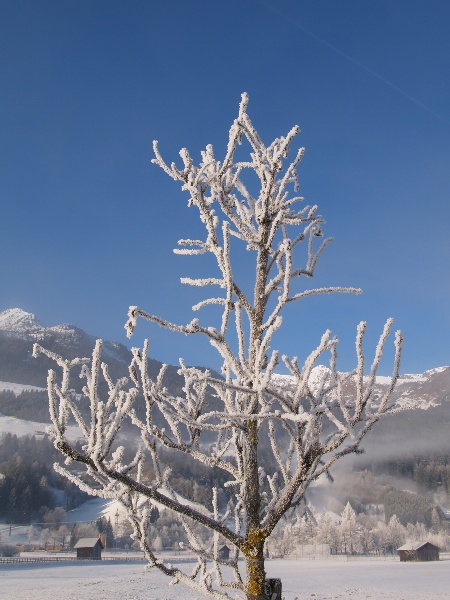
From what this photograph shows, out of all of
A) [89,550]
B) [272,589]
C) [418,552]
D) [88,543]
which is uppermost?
[272,589]

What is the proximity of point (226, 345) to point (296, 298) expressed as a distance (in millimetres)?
861

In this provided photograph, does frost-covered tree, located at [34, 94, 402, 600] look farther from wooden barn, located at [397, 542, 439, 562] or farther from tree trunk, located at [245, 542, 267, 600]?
wooden barn, located at [397, 542, 439, 562]

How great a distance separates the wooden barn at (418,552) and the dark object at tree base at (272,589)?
112445mm

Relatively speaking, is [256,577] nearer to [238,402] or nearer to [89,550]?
[238,402]

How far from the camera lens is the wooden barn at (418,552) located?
97.8m

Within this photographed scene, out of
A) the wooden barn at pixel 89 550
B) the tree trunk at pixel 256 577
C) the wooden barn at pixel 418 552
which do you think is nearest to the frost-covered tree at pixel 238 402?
the tree trunk at pixel 256 577

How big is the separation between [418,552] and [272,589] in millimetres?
113265

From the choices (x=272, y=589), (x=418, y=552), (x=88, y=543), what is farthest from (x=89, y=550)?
(x=272, y=589)

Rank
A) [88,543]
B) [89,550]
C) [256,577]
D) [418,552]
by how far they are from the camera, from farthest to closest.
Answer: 1. [88,543]
2. [418,552]
3. [89,550]
4. [256,577]

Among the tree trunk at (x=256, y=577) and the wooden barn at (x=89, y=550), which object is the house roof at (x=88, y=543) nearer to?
the wooden barn at (x=89, y=550)

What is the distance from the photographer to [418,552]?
3856 inches

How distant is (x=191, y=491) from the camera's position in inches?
7185

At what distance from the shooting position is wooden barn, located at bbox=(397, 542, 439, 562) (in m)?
97.8

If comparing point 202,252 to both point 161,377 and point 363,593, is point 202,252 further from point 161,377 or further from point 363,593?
point 363,593
